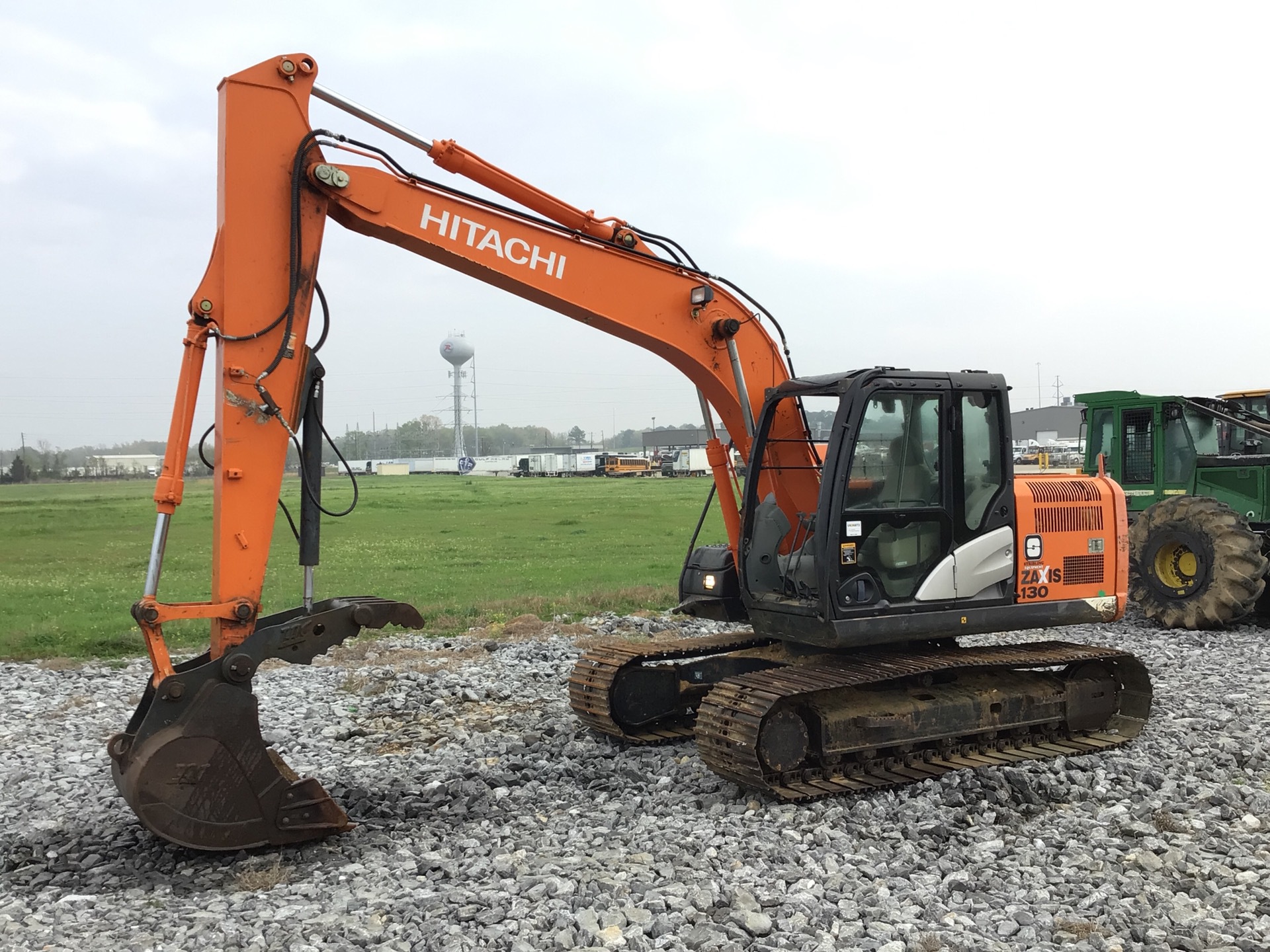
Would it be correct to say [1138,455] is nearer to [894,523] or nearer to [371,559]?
[894,523]

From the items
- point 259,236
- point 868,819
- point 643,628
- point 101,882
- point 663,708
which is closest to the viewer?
point 101,882

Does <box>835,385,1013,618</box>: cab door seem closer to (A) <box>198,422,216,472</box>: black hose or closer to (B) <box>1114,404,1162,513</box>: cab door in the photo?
(A) <box>198,422,216,472</box>: black hose

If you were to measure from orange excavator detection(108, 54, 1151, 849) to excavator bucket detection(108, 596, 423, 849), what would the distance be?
1 centimetres

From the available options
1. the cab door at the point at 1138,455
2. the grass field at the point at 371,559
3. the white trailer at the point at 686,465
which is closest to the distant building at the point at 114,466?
the grass field at the point at 371,559

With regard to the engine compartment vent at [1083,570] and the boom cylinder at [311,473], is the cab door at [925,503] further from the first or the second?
the boom cylinder at [311,473]

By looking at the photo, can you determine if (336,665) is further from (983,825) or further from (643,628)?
(983,825)

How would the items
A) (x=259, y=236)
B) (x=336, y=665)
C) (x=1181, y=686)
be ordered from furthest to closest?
(x=336, y=665)
(x=1181, y=686)
(x=259, y=236)

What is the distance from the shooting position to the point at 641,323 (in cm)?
750

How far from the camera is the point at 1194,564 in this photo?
13.8 m

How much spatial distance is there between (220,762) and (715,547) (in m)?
4.16

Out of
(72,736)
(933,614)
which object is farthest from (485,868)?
(72,736)

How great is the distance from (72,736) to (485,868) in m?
4.95

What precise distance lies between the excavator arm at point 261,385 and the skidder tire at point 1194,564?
32.6ft

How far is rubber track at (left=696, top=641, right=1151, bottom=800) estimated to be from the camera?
22.7 ft
